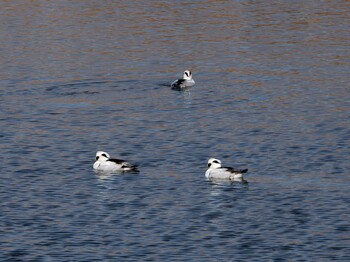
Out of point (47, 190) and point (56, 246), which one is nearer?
point (56, 246)

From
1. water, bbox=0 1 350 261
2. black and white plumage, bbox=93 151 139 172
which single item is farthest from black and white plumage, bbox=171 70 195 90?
black and white plumage, bbox=93 151 139 172

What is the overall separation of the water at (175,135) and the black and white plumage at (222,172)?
0.25 m

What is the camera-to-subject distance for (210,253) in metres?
27.8

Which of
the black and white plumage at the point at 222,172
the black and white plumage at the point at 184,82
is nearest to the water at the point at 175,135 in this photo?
the black and white plumage at the point at 222,172

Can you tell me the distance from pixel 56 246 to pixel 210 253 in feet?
13.8

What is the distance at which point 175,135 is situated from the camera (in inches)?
1650

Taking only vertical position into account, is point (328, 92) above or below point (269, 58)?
below

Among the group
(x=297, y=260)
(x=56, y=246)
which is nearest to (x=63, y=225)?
(x=56, y=246)

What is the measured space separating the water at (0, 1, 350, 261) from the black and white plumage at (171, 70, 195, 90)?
0.40m

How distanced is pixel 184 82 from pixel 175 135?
10.2 meters

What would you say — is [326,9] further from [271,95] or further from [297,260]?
[297,260]

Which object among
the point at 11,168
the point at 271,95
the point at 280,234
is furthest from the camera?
the point at 271,95

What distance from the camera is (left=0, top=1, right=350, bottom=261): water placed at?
29.3 metres

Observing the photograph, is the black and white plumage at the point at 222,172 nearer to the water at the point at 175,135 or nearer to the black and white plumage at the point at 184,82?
the water at the point at 175,135
